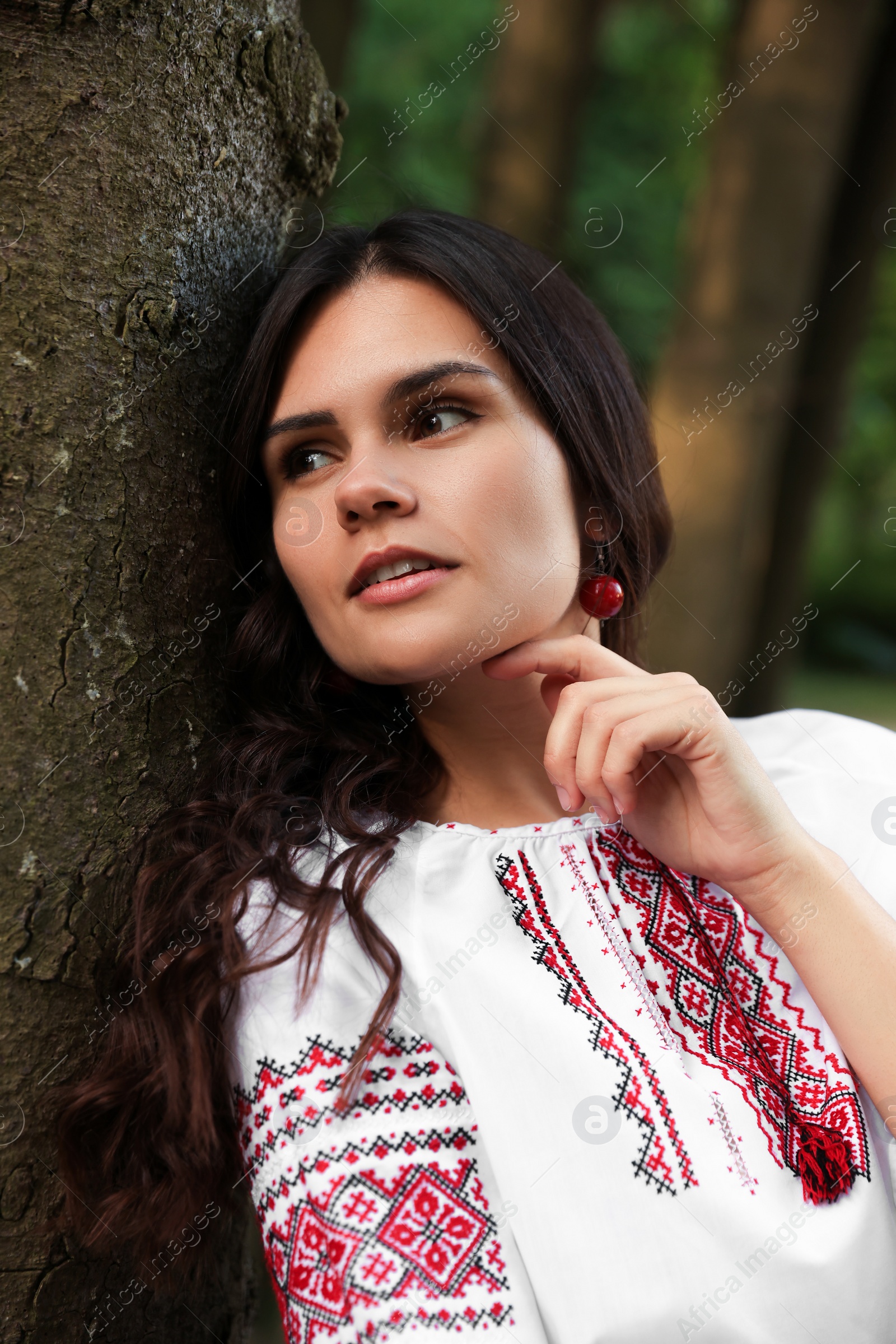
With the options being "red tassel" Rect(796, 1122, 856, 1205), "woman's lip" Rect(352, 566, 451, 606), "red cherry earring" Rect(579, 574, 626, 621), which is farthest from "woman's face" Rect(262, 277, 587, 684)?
"red tassel" Rect(796, 1122, 856, 1205)

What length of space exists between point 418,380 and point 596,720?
68cm

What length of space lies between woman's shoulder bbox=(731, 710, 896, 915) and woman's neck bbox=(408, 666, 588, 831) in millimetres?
424

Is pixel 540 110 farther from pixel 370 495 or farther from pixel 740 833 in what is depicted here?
pixel 740 833

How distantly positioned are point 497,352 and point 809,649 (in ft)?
51.1

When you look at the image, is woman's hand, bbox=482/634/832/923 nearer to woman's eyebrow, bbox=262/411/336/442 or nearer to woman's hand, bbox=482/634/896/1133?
woman's hand, bbox=482/634/896/1133

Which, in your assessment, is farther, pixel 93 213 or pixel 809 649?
pixel 809 649

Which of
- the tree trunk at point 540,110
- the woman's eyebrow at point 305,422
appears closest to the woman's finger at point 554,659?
the woman's eyebrow at point 305,422

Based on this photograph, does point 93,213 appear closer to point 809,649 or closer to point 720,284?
point 720,284

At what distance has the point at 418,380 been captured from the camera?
177 cm

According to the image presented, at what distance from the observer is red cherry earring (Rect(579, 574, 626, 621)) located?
2068mm

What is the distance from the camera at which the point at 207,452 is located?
1.82m

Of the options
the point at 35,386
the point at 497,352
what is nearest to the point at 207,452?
the point at 35,386

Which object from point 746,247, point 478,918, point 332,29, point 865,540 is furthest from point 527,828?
point 865,540

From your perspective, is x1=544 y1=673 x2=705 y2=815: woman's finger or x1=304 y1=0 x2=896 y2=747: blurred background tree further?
x1=304 y1=0 x2=896 y2=747: blurred background tree
